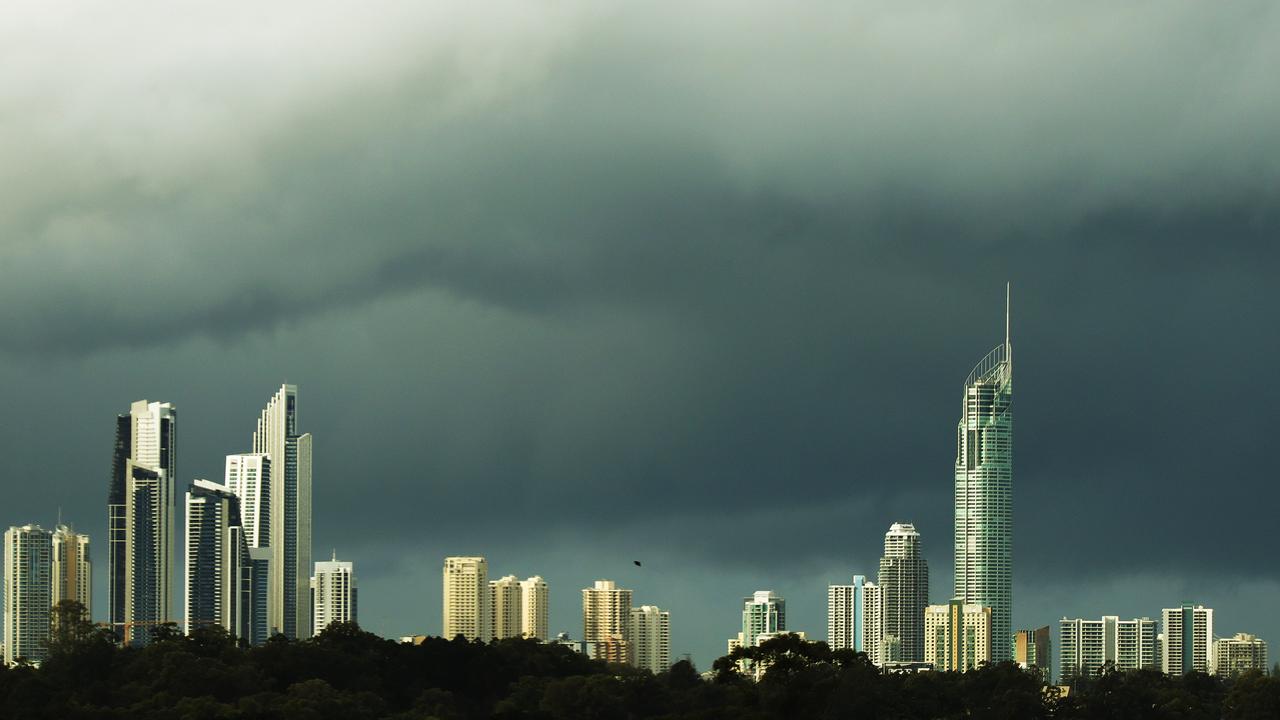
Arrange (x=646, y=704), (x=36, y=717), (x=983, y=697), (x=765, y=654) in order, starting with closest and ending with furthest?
(x=36, y=717)
(x=765, y=654)
(x=646, y=704)
(x=983, y=697)

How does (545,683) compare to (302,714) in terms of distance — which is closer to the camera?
(302,714)

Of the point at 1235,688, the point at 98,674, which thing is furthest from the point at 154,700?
the point at 1235,688

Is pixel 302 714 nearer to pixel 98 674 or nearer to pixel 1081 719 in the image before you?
pixel 98 674

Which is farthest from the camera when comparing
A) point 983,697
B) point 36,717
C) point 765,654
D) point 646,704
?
point 983,697
